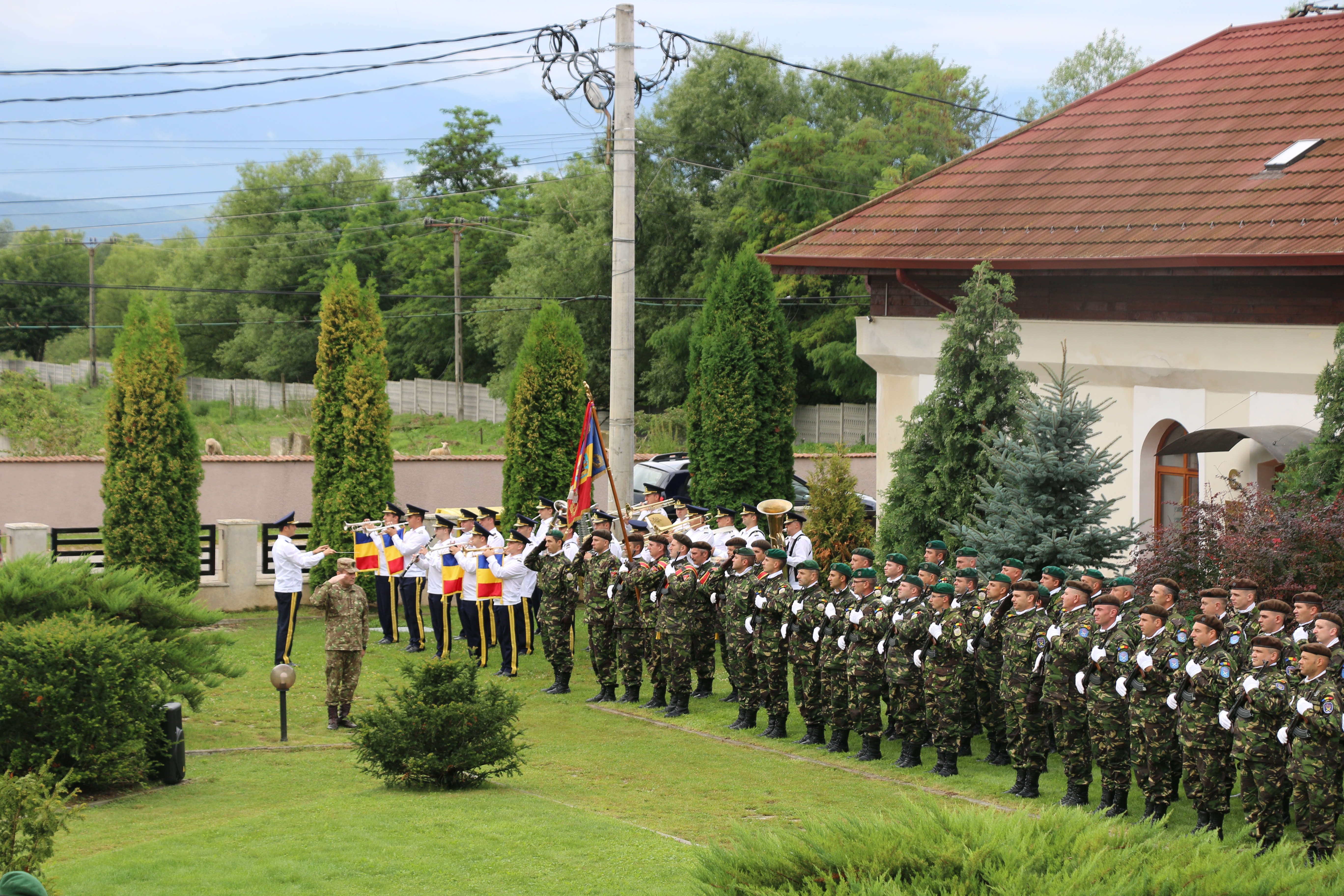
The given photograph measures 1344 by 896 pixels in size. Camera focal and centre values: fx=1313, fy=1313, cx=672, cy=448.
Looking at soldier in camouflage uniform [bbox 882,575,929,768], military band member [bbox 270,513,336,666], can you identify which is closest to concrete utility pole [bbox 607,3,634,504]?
military band member [bbox 270,513,336,666]

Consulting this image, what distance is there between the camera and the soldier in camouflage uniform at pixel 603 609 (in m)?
14.0

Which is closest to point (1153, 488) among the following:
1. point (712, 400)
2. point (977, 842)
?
point (712, 400)

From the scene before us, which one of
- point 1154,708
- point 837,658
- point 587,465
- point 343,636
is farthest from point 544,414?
point 1154,708

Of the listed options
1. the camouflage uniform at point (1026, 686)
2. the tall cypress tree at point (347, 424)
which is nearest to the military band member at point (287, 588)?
the tall cypress tree at point (347, 424)

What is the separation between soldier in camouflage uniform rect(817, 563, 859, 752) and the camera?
11641 mm

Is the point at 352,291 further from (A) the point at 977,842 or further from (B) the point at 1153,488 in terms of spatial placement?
(A) the point at 977,842

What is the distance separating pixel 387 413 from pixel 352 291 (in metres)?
1.92

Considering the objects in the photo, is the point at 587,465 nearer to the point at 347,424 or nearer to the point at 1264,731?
the point at 347,424

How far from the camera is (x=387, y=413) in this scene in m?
19.6

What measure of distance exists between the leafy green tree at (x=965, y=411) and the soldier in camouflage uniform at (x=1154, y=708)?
3738mm

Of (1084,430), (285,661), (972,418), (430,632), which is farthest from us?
(430,632)

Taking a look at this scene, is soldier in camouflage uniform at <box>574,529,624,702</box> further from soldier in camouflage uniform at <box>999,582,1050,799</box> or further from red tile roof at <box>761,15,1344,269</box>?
red tile roof at <box>761,15,1344,269</box>

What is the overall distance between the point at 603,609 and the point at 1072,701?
5.55 meters

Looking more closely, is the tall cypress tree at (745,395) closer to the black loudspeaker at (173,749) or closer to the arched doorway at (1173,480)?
the arched doorway at (1173,480)
